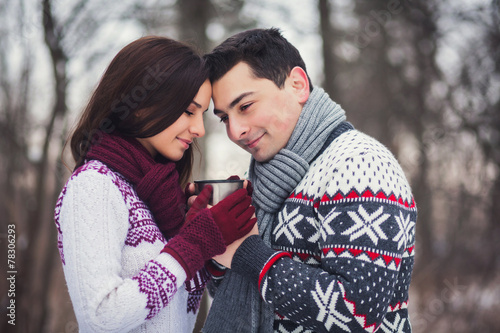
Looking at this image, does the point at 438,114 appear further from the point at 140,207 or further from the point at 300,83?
the point at 140,207

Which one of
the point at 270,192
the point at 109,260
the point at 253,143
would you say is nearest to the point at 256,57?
the point at 253,143

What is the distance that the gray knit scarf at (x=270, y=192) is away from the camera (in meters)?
1.67

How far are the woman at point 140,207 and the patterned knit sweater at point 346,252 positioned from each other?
22cm

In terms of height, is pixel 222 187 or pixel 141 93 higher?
pixel 141 93

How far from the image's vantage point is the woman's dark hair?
171 cm

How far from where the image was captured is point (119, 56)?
1.77 meters

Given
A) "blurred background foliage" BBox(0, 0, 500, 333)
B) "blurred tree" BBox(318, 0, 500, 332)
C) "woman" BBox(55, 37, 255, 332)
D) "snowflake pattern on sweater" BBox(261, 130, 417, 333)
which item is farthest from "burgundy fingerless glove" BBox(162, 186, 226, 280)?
"blurred tree" BBox(318, 0, 500, 332)

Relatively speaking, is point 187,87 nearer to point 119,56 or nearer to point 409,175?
point 119,56

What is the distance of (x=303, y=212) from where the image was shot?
1.62 m

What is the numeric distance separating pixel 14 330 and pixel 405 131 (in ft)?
17.2

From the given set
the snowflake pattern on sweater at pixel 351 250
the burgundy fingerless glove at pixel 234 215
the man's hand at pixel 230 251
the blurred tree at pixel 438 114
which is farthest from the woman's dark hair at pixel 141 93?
the blurred tree at pixel 438 114

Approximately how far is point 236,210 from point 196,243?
0.20 m

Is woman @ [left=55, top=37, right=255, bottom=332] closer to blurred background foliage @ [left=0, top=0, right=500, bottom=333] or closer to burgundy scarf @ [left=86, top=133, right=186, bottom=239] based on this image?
burgundy scarf @ [left=86, top=133, right=186, bottom=239]

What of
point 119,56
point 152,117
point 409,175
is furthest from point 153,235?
point 409,175
